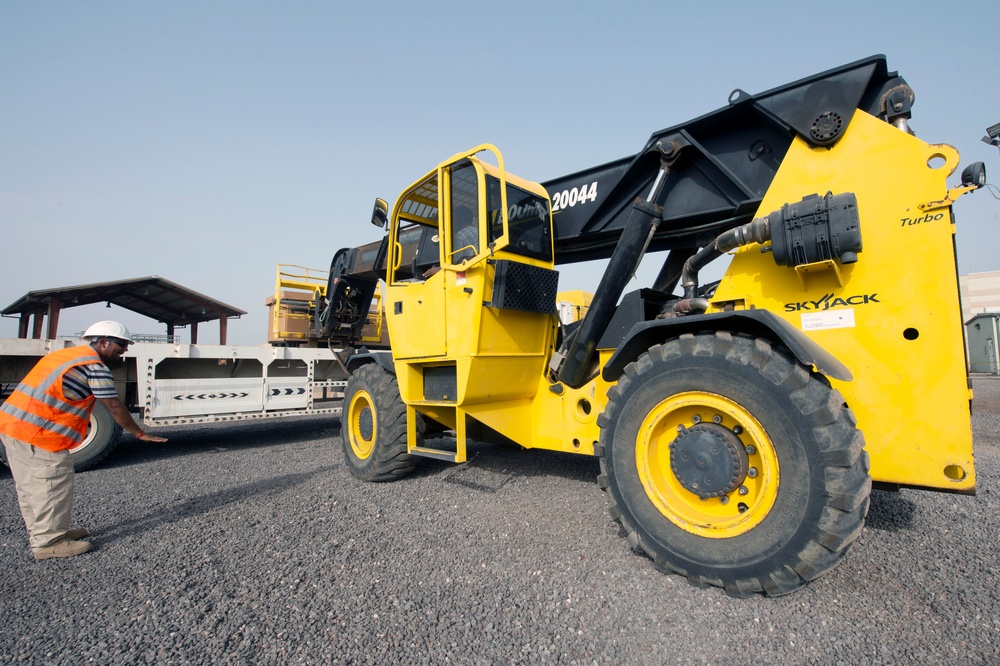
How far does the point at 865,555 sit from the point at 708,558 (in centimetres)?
125

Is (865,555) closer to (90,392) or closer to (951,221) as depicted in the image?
(951,221)

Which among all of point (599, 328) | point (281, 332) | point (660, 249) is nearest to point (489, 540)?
point (599, 328)

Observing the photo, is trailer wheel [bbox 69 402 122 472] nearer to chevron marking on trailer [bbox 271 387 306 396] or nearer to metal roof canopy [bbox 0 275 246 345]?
chevron marking on trailer [bbox 271 387 306 396]

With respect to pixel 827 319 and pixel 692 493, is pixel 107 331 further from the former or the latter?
pixel 827 319

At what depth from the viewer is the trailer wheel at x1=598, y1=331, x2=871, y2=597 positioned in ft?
7.70

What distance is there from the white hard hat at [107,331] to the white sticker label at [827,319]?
482 centimetres

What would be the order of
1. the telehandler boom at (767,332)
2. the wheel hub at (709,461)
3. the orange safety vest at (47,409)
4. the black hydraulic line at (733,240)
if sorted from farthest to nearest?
the orange safety vest at (47,409) < the black hydraulic line at (733,240) < the wheel hub at (709,461) < the telehandler boom at (767,332)

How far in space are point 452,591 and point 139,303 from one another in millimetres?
18686

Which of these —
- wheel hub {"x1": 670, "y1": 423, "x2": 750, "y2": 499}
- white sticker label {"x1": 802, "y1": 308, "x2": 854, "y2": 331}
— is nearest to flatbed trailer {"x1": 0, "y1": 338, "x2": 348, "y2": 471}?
wheel hub {"x1": 670, "y1": 423, "x2": 750, "y2": 499}

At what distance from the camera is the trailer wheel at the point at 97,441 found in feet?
19.4

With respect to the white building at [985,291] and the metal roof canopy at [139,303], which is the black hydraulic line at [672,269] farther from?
the white building at [985,291]

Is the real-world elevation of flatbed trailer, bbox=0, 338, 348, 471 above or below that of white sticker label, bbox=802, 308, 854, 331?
below

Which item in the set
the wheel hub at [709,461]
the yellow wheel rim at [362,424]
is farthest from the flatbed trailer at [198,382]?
the wheel hub at [709,461]

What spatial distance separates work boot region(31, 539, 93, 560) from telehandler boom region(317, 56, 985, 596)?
9.16ft
